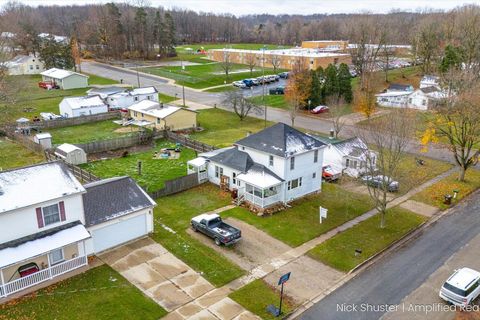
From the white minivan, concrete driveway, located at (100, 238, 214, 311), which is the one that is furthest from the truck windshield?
concrete driveway, located at (100, 238, 214, 311)

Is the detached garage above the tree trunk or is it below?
above

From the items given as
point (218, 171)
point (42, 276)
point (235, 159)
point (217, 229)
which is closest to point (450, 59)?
point (235, 159)

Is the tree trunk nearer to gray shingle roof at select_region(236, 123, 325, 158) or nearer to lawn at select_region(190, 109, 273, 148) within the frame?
gray shingle roof at select_region(236, 123, 325, 158)

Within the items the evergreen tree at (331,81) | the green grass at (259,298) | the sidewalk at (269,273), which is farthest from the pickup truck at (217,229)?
the evergreen tree at (331,81)

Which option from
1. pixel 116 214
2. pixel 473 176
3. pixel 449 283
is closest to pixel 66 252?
pixel 116 214

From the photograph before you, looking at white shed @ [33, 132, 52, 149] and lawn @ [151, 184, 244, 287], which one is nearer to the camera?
lawn @ [151, 184, 244, 287]

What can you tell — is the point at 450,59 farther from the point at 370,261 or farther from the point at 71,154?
the point at 71,154

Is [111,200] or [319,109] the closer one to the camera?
[111,200]
